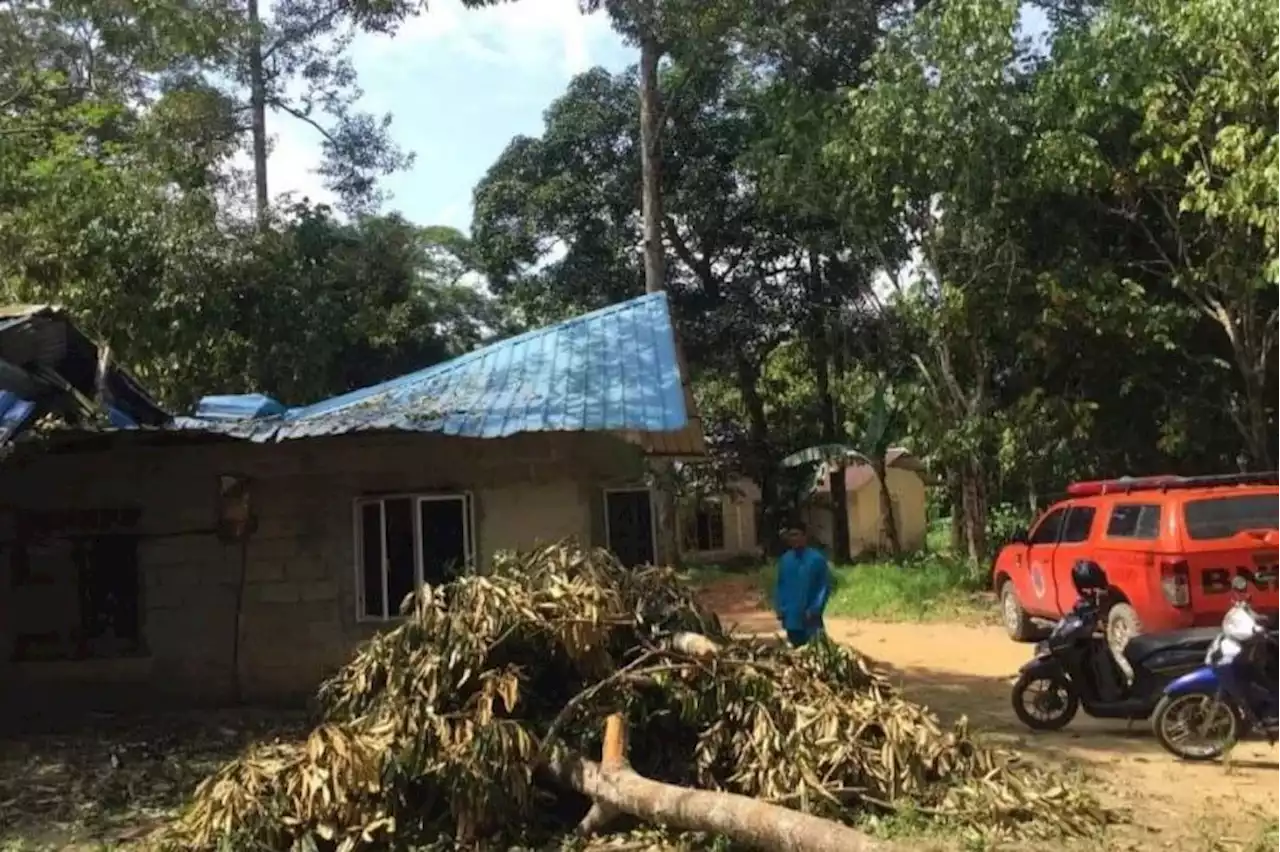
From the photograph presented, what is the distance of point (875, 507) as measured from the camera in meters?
34.9

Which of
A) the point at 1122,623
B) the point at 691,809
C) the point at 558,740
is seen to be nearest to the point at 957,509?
the point at 1122,623

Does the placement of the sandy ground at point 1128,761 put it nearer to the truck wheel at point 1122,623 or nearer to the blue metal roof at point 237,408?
the truck wheel at point 1122,623

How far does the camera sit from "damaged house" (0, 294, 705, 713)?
10.5m

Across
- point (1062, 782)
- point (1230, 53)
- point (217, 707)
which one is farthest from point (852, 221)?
point (1062, 782)

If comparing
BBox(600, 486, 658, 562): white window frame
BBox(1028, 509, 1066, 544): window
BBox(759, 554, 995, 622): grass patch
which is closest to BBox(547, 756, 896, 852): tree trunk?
BBox(600, 486, 658, 562): white window frame

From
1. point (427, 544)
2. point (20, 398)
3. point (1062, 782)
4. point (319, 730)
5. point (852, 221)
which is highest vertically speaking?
point (852, 221)

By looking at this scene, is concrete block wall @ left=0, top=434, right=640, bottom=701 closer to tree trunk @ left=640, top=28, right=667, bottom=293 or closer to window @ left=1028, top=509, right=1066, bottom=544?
window @ left=1028, top=509, right=1066, bottom=544

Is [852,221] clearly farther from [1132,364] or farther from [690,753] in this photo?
[690,753]

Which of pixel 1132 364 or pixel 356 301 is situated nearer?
pixel 1132 364

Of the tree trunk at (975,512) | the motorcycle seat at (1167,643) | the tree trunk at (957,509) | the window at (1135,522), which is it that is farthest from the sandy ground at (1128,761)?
the tree trunk at (957,509)

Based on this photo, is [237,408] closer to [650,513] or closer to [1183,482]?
Result: [650,513]

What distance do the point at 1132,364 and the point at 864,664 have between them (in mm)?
12813

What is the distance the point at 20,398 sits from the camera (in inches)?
345

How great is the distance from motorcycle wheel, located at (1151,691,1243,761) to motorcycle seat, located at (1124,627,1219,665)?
57 cm
